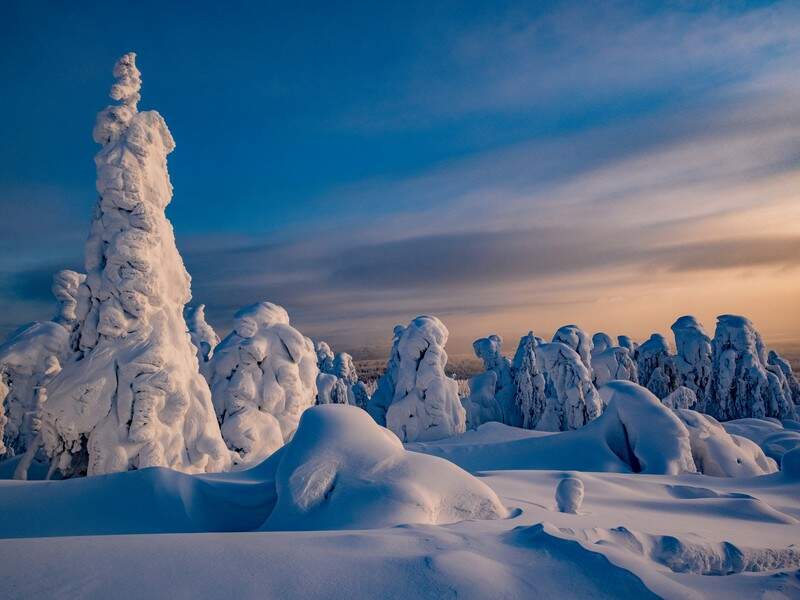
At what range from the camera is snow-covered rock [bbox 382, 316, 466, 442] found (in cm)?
2030

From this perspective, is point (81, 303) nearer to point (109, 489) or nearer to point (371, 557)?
point (109, 489)

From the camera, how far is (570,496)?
5.98 m

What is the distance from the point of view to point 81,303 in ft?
31.7

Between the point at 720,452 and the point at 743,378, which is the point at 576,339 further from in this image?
the point at 720,452

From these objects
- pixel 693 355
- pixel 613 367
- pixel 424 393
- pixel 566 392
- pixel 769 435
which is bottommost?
pixel 769 435

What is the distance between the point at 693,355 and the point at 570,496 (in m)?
31.2

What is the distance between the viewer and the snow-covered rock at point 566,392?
25.1 metres

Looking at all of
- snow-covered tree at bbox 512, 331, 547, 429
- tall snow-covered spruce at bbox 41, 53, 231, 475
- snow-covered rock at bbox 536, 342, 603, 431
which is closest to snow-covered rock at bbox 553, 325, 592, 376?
snow-covered tree at bbox 512, 331, 547, 429

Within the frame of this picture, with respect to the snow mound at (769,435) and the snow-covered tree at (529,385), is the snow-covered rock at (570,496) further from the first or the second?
the snow-covered tree at (529,385)

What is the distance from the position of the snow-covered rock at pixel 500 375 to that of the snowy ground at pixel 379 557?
79.5 feet

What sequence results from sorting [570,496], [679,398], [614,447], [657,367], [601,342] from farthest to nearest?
[601,342], [657,367], [679,398], [614,447], [570,496]

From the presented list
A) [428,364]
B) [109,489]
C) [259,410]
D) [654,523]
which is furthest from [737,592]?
[428,364]

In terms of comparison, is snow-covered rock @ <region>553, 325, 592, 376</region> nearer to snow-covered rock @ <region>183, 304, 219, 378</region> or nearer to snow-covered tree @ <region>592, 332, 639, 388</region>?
snow-covered tree @ <region>592, 332, 639, 388</region>

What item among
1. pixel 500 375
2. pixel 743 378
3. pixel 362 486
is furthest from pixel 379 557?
pixel 743 378
